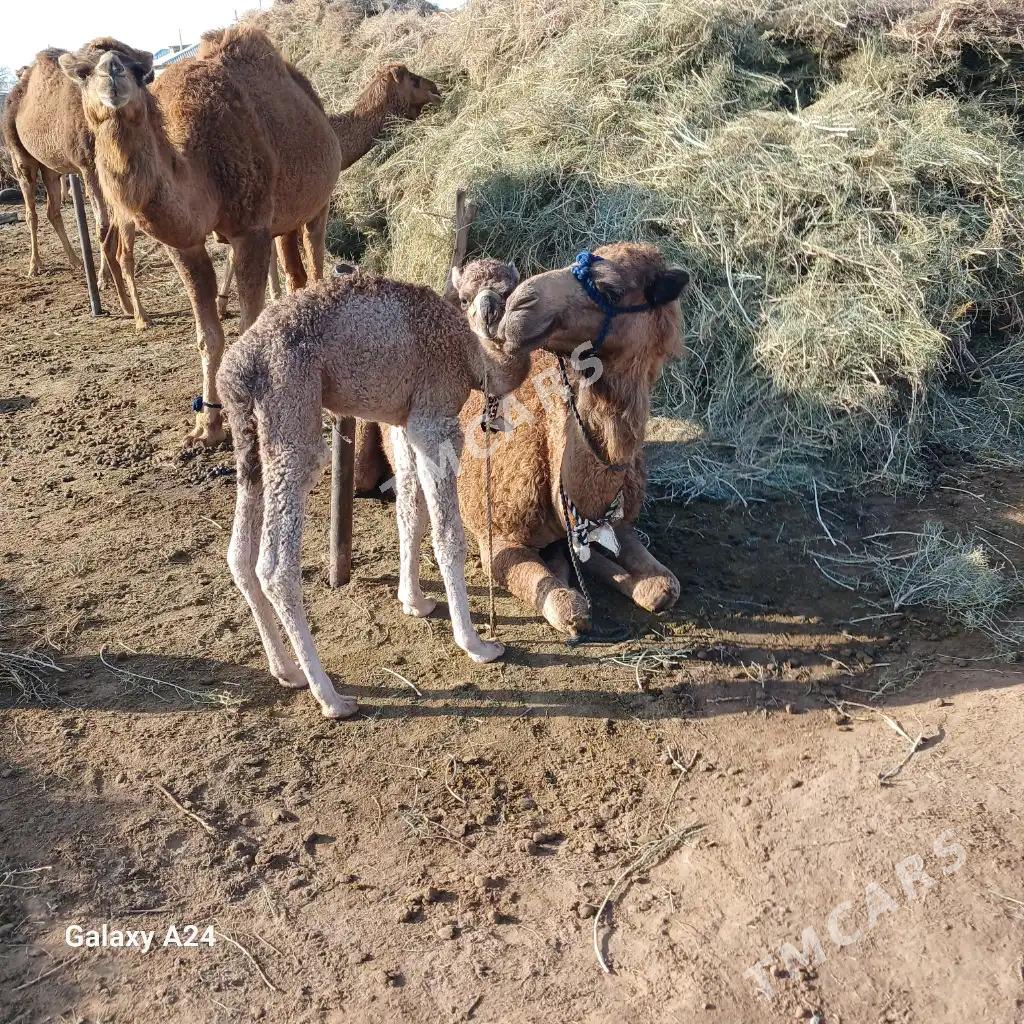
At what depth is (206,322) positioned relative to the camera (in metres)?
5.48

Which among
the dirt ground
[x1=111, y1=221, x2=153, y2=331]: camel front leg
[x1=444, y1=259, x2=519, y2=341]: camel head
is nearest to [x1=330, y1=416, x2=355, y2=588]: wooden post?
the dirt ground

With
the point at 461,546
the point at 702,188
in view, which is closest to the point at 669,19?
the point at 702,188

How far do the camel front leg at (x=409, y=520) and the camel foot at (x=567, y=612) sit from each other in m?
0.62

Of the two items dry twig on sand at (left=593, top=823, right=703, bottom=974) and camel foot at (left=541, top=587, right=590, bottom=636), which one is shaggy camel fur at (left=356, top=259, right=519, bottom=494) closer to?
camel foot at (left=541, top=587, right=590, bottom=636)

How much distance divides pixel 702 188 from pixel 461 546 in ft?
11.9

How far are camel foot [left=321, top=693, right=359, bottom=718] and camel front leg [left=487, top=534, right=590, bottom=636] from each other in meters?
0.91

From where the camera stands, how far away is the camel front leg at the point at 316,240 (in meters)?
6.88

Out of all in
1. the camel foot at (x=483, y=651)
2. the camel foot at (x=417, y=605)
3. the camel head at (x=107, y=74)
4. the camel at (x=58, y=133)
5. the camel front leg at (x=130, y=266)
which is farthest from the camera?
the camel front leg at (x=130, y=266)

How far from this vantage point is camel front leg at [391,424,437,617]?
12.0 feet

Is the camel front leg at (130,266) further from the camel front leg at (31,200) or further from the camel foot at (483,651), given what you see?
the camel foot at (483,651)

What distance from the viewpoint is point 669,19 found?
6.57m

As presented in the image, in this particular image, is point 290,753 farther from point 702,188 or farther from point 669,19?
point 669,19

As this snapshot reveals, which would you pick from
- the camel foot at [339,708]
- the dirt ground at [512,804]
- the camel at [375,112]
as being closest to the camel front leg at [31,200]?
the camel at [375,112]

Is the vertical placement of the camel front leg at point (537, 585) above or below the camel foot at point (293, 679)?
above
